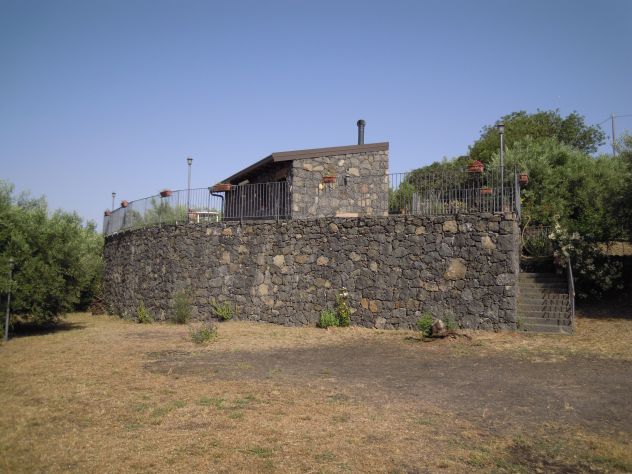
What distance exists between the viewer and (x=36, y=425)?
5797 mm

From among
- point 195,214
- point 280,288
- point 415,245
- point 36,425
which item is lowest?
point 36,425

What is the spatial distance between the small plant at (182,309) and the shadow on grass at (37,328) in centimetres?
300

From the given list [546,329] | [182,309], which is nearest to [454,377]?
[546,329]

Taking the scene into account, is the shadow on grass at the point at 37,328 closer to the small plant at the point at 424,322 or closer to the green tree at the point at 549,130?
the small plant at the point at 424,322

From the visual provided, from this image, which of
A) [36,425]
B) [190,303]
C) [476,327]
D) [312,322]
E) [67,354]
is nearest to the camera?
[36,425]

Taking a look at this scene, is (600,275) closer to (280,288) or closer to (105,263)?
(280,288)

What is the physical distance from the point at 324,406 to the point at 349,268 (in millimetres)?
7932

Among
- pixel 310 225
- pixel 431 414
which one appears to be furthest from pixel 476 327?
pixel 431 414

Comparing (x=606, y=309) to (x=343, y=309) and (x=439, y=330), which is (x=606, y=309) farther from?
(x=343, y=309)

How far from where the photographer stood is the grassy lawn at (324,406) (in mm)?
4801

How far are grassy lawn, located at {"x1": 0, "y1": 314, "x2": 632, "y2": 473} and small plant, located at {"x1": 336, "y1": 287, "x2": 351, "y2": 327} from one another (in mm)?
2266

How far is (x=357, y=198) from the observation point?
1833 centimetres

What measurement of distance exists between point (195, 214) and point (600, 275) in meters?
13.2

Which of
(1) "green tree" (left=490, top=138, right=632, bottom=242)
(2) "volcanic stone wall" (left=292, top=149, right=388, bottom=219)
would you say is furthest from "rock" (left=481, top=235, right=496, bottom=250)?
(2) "volcanic stone wall" (left=292, top=149, right=388, bottom=219)
